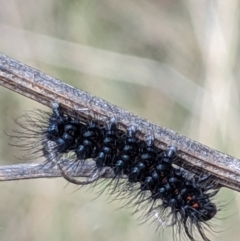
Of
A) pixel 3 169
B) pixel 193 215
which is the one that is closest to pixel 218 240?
pixel 193 215

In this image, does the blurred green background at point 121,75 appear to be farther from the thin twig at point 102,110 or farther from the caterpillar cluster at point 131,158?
the thin twig at point 102,110

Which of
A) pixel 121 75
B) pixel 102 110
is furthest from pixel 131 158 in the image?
pixel 121 75

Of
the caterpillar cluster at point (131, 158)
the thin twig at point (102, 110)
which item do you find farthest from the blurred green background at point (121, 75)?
the thin twig at point (102, 110)

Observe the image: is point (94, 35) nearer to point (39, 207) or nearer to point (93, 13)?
point (93, 13)

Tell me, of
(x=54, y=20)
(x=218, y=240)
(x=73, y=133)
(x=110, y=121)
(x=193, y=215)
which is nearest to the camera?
(x=110, y=121)

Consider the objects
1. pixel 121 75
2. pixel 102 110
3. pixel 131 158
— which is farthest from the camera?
pixel 121 75

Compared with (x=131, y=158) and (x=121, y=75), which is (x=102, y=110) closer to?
(x=131, y=158)

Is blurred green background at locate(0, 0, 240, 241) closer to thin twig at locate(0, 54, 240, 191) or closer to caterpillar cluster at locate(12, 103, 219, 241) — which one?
caterpillar cluster at locate(12, 103, 219, 241)
